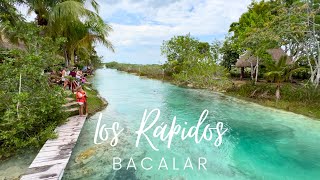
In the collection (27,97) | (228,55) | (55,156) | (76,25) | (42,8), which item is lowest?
(55,156)

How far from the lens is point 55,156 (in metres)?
5.62

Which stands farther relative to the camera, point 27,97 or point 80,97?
point 80,97

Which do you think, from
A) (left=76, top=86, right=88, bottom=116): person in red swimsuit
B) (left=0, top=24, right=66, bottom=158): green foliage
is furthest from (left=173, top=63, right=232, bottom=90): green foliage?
(left=0, top=24, right=66, bottom=158): green foliage

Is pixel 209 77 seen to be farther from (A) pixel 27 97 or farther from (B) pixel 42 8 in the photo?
(A) pixel 27 97

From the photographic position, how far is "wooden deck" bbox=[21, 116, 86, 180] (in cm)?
477

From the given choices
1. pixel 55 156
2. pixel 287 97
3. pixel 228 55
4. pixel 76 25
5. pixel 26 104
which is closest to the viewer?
pixel 55 156

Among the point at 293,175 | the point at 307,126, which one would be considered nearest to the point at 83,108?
the point at 293,175

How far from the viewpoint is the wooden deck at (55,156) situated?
477cm

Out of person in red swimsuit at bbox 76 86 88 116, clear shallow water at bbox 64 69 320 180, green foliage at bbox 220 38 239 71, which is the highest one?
green foliage at bbox 220 38 239 71

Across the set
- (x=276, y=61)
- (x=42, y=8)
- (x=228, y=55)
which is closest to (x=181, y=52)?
(x=228, y=55)

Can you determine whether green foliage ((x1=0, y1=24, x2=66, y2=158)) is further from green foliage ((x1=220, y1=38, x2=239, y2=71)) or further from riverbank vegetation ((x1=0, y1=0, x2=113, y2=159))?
green foliage ((x1=220, y1=38, x2=239, y2=71))

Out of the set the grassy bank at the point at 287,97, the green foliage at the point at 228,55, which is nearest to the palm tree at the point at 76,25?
the grassy bank at the point at 287,97

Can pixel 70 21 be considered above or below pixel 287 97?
above

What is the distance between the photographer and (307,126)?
34.2 ft
